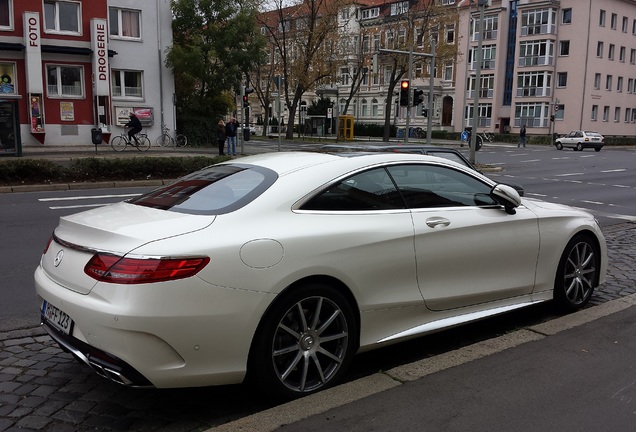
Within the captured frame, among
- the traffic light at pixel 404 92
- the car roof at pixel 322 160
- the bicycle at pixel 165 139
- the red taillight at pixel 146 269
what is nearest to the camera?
the red taillight at pixel 146 269

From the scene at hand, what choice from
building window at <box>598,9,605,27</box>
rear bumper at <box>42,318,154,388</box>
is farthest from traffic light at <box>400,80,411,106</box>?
building window at <box>598,9,605,27</box>

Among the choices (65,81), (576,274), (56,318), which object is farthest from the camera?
(65,81)

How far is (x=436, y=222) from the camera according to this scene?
4.28m

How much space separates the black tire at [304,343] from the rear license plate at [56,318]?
1060mm

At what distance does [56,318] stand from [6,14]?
29.4 meters

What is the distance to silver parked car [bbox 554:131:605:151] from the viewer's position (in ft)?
151

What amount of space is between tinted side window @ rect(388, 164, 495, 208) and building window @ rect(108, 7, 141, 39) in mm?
30950

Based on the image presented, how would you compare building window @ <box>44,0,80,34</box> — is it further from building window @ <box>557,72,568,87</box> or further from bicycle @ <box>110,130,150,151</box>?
building window @ <box>557,72,568,87</box>

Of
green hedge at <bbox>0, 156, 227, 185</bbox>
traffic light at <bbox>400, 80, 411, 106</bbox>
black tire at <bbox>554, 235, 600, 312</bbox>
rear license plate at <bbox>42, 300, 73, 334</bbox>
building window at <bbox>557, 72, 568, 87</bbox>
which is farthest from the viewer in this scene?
building window at <bbox>557, 72, 568, 87</bbox>

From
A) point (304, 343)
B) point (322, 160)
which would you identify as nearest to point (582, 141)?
point (322, 160)

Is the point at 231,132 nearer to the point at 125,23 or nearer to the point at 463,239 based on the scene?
the point at 125,23

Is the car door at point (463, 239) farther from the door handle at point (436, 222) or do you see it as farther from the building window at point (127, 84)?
the building window at point (127, 84)

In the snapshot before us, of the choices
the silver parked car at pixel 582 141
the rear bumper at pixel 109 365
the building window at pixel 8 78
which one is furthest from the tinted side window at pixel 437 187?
the silver parked car at pixel 582 141

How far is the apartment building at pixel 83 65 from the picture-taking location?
91.9ft
